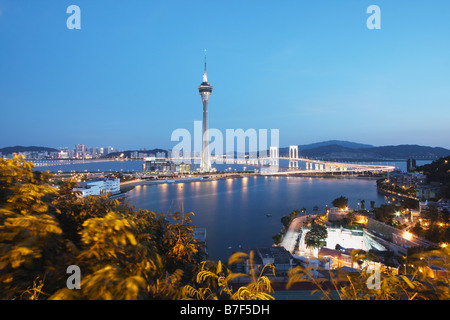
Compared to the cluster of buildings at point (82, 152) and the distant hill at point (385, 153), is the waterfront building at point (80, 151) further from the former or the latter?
the distant hill at point (385, 153)

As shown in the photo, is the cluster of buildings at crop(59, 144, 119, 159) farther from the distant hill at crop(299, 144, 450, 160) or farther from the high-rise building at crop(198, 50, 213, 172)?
the distant hill at crop(299, 144, 450, 160)

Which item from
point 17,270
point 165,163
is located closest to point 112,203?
point 17,270

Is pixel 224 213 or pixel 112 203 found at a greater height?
pixel 112 203

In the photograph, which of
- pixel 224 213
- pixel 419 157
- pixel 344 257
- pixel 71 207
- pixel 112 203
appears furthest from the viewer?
pixel 419 157

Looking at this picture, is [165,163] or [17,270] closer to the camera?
[17,270]

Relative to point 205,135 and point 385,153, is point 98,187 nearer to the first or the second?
point 205,135

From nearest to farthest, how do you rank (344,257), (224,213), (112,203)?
(112,203), (344,257), (224,213)

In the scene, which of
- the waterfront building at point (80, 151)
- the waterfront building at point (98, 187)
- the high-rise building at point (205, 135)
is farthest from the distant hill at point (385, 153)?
the waterfront building at point (98, 187)
